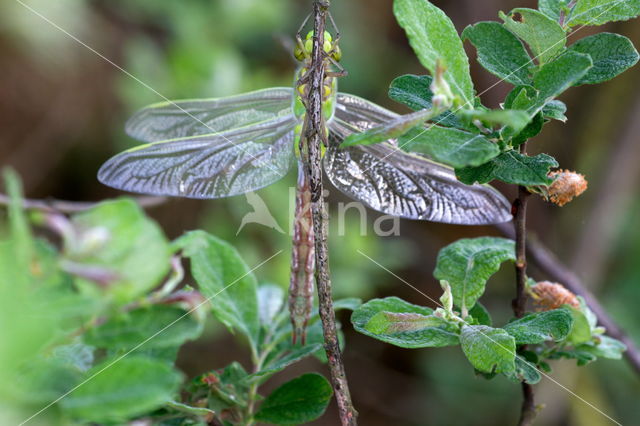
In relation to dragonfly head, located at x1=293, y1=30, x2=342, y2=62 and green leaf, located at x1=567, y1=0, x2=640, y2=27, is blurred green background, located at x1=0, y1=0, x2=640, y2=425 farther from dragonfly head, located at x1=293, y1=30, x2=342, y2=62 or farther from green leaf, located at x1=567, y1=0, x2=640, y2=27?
green leaf, located at x1=567, y1=0, x2=640, y2=27

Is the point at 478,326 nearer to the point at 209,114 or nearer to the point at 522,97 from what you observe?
the point at 522,97

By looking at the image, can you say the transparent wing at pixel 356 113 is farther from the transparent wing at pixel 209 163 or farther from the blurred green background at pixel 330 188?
the blurred green background at pixel 330 188

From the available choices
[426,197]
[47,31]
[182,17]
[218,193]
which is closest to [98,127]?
[47,31]

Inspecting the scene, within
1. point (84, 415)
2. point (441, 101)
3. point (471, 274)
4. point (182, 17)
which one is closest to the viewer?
point (84, 415)

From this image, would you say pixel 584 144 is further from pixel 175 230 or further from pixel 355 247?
pixel 175 230

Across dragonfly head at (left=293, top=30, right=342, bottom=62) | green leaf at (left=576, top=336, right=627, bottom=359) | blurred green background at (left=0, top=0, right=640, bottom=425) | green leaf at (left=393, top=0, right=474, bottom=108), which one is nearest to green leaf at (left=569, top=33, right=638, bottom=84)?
green leaf at (left=393, top=0, right=474, bottom=108)

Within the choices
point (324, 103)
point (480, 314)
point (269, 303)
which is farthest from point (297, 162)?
point (480, 314)
